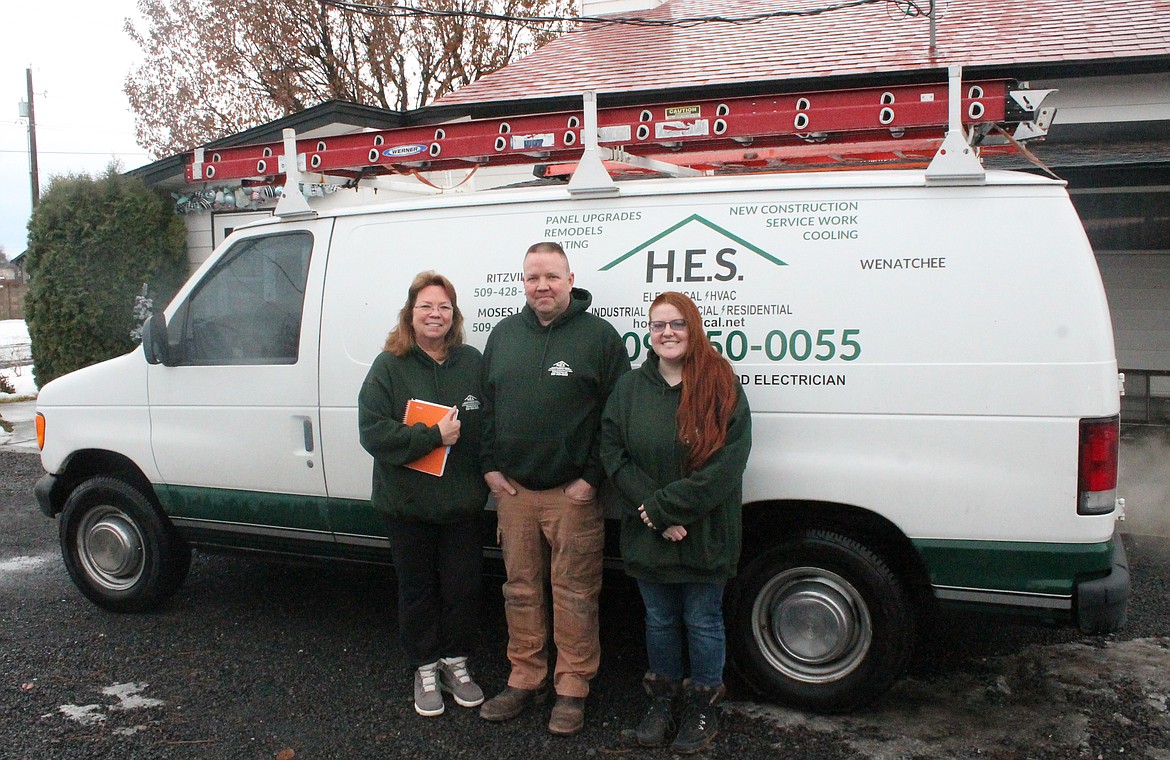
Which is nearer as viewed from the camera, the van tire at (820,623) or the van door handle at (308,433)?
the van tire at (820,623)

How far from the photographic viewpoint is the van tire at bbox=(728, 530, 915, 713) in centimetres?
379

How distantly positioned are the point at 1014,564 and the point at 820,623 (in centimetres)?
75

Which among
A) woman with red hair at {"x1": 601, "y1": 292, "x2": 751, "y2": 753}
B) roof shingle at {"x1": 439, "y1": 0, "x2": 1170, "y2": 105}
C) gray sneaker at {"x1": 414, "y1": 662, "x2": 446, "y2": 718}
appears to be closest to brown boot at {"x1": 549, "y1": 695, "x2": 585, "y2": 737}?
woman with red hair at {"x1": 601, "y1": 292, "x2": 751, "y2": 753}

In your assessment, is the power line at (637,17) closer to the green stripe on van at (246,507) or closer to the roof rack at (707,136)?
the roof rack at (707,136)

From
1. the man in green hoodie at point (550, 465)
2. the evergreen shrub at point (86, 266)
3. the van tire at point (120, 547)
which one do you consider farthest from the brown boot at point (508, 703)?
the evergreen shrub at point (86, 266)

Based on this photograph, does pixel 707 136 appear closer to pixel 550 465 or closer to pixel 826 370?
pixel 826 370

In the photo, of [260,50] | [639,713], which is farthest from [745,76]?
[260,50]

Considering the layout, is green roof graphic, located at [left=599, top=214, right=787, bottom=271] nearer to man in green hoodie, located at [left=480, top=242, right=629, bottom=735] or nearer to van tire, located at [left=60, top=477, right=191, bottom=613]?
man in green hoodie, located at [left=480, top=242, right=629, bottom=735]

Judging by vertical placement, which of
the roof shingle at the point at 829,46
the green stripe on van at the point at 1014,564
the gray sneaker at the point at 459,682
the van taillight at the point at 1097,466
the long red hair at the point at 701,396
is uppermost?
the roof shingle at the point at 829,46

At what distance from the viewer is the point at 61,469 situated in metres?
5.29

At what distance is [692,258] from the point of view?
3959mm

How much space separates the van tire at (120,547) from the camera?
5164 mm

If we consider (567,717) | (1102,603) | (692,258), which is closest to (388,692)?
(567,717)

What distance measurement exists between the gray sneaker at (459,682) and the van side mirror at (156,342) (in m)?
2.06
